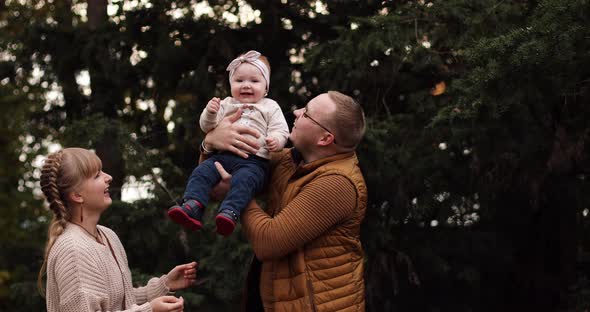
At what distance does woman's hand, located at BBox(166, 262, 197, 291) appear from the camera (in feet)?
11.1

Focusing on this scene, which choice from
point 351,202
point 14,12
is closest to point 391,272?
point 351,202

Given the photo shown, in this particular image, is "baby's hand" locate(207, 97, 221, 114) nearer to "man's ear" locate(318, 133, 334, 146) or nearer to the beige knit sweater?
"man's ear" locate(318, 133, 334, 146)

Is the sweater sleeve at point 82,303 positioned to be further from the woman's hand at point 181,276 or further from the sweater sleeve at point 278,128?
the sweater sleeve at point 278,128

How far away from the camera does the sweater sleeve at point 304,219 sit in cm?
292

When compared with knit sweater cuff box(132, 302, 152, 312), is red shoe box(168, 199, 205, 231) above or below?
above

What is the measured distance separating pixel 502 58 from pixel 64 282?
7.98ft

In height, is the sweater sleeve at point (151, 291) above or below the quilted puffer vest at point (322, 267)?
below

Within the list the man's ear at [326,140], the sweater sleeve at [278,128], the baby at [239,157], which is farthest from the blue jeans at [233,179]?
the man's ear at [326,140]

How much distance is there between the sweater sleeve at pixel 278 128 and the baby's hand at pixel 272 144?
19mm

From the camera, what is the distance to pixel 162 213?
20.9 ft

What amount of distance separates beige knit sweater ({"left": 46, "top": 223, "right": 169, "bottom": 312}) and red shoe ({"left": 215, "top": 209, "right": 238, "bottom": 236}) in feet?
1.41

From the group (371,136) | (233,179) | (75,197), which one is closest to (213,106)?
(233,179)

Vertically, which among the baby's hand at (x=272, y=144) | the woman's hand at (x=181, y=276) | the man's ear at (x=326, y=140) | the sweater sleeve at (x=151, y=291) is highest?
the man's ear at (x=326, y=140)

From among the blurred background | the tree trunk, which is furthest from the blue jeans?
the tree trunk
